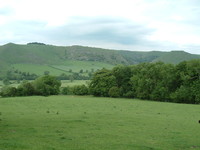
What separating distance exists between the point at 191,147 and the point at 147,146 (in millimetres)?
3290

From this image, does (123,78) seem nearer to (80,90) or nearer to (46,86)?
(80,90)

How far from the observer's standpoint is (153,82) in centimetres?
8106

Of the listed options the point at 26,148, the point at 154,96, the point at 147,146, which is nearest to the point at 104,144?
the point at 147,146

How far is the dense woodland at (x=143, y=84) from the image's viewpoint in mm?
70500

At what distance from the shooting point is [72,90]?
102 metres

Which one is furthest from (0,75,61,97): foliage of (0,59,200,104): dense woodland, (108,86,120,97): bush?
(108,86,120,97): bush

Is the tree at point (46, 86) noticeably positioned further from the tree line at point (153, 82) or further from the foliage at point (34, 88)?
the tree line at point (153, 82)

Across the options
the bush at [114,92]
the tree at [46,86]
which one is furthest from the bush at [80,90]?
the bush at [114,92]

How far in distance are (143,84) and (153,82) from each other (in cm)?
335

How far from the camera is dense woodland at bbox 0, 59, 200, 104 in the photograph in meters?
70.5

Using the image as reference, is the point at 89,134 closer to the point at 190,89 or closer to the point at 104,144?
the point at 104,144

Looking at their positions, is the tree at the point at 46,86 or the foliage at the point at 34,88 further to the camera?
the tree at the point at 46,86

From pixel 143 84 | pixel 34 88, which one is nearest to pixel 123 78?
pixel 143 84

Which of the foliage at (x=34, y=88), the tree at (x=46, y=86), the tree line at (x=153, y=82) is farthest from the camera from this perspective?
the tree at (x=46, y=86)
